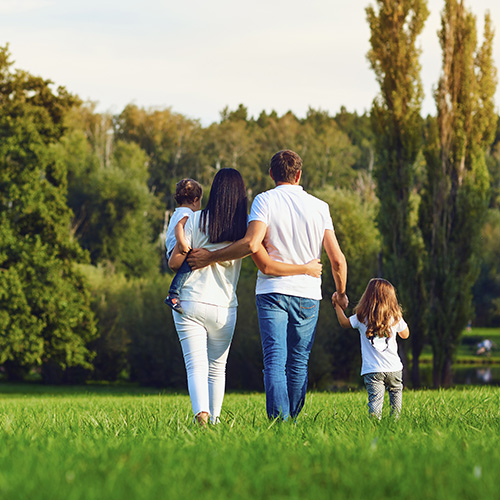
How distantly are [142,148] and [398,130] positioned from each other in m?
38.7

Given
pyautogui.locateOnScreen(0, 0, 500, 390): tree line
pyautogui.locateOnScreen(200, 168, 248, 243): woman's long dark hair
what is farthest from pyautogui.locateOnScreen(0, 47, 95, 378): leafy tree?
pyautogui.locateOnScreen(200, 168, 248, 243): woman's long dark hair

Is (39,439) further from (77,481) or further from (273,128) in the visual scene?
(273,128)

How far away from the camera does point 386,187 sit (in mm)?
26078

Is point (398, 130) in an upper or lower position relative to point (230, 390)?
upper

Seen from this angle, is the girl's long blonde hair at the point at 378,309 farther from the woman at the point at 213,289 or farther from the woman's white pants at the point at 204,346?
the woman's white pants at the point at 204,346

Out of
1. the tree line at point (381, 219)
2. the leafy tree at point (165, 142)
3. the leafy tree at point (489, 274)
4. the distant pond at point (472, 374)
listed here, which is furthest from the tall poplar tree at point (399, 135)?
the leafy tree at point (165, 142)

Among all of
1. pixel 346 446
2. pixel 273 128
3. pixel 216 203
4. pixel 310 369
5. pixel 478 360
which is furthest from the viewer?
pixel 273 128

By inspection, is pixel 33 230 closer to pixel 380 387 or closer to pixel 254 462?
pixel 380 387

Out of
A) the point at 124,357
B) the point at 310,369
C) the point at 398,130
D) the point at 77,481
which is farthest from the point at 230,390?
the point at 77,481

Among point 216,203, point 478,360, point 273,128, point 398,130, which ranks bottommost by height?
point 478,360

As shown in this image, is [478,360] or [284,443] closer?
[284,443]

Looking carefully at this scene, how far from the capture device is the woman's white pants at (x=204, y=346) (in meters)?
5.75

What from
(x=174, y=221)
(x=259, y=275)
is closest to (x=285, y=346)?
(x=259, y=275)

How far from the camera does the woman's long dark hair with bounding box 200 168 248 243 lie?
5922mm
